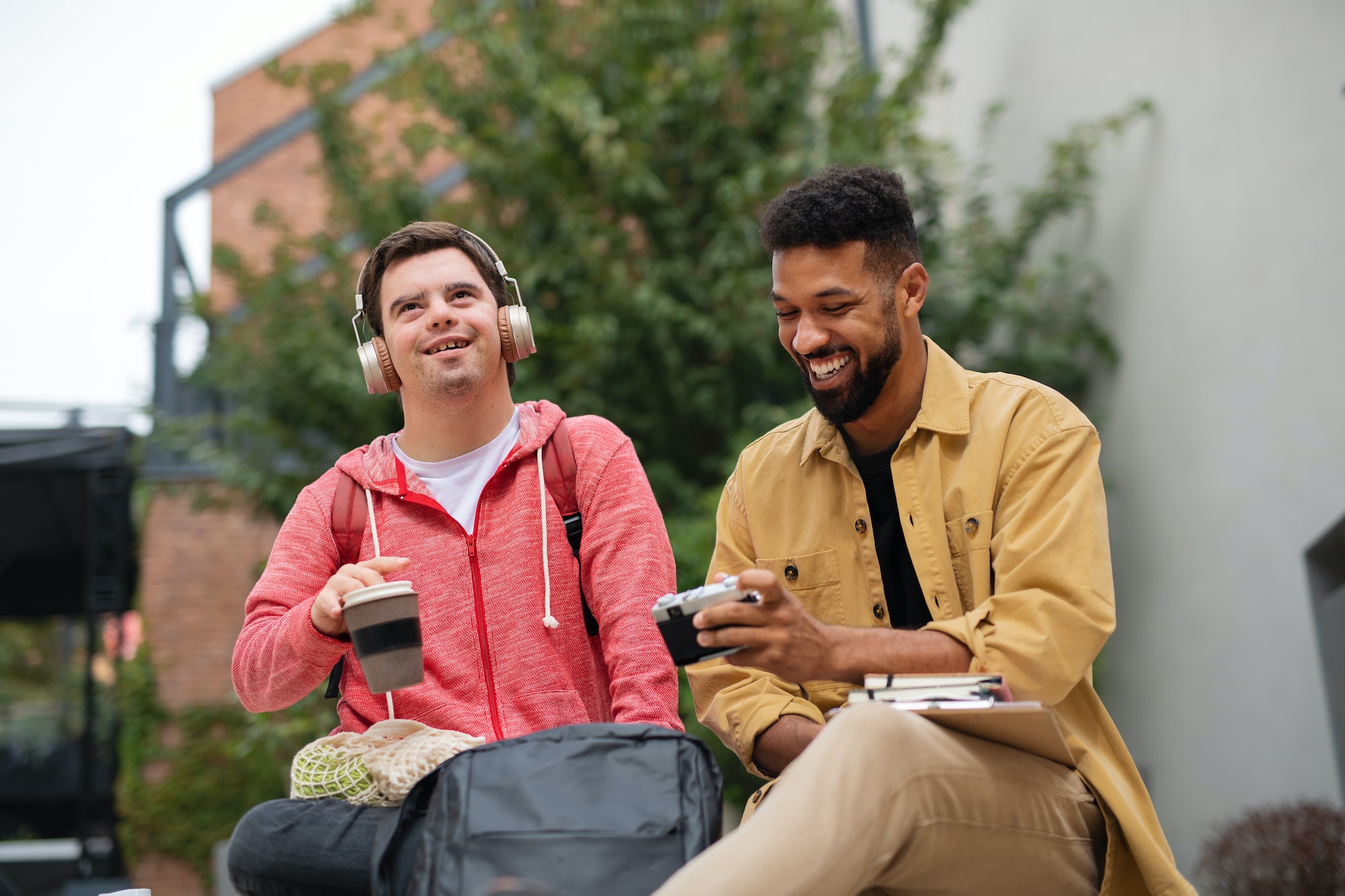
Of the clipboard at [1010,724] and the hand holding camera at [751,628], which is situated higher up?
the hand holding camera at [751,628]

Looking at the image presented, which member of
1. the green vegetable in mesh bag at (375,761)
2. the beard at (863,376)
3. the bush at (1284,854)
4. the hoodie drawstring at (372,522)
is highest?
the beard at (863,376)

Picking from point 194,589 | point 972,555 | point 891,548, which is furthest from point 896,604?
point 194,589

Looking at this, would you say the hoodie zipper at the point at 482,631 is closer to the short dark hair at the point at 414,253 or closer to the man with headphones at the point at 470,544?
the man with headphones at the point at 470,544

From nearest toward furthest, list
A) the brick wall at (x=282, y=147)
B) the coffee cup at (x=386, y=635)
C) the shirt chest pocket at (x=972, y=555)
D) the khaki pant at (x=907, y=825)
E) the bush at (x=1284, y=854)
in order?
1. the khaki pant at (x=907, y=825)
2. the coffee cup at (x=386, y=635)
3. the shirt chest pocket at (x=972, y=555)
4. the bush at (x=1284, y=854)
5. the brick wall at (x=282, y=147)

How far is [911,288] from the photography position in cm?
241

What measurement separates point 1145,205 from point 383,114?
5991 mm

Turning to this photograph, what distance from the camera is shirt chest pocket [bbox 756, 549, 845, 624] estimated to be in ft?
7.96

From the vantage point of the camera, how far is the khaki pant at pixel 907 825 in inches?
60.3

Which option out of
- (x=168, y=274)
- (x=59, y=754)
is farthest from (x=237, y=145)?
(x=59, y=754)

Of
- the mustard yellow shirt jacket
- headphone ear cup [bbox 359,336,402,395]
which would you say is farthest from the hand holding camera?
headphone ear cup [bbox 359,336,402,395]

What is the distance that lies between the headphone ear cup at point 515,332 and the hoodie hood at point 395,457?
0.14 m

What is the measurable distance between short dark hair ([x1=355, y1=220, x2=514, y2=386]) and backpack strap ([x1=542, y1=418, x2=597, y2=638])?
0.43 m

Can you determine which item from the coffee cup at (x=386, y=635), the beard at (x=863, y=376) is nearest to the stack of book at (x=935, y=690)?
the beard at (x=863, y=376)

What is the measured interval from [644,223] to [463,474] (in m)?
6.05
